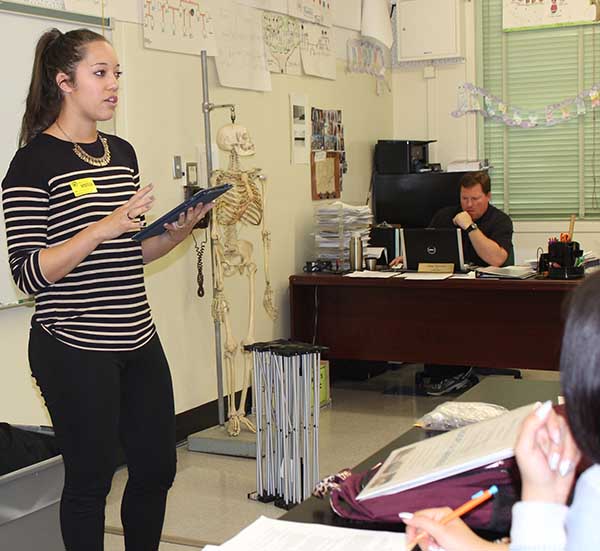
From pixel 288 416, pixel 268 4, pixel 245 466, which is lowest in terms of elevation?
pixel 245 466

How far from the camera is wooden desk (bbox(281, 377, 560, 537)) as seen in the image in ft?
4.62

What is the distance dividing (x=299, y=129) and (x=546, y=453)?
4734mm

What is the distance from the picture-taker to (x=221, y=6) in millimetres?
4836

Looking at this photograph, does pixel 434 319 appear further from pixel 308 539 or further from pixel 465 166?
pixel 308 539

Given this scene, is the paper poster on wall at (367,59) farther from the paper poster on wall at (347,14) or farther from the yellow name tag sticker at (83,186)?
the yellow name tag sticker at (83,186)

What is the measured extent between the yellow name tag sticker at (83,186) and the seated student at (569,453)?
4.96 feet

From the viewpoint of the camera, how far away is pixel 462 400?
200 centimetres

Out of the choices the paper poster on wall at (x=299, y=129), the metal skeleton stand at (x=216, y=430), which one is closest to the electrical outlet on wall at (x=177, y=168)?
the metal skeleton stand at (x=216, y=430)

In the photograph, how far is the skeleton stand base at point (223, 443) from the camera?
4.43 m

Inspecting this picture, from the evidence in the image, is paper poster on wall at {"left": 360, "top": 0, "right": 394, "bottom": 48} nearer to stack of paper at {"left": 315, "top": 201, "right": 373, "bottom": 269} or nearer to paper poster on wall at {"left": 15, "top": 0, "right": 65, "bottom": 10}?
stack of paper at {"left": 315, "top": 201, "right": 373, "bottom": 269}

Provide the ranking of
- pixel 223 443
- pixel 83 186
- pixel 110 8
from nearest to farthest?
pixel 83 186 < pixel 110 8 < pixel 223 443

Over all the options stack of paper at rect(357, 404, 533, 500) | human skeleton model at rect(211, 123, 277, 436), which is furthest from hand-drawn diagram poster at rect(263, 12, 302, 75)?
stack of paper at rect(357, 404, 533, 500)

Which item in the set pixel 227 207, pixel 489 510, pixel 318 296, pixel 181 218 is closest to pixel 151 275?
pixel 227 207

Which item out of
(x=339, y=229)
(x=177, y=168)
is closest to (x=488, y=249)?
(x=339, y=229)
